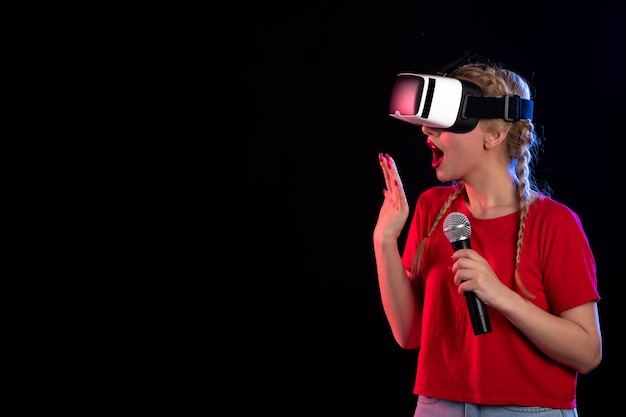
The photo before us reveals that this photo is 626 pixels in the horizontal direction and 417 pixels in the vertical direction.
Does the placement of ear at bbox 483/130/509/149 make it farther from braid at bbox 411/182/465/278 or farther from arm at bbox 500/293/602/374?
arm at bbox 500/293/602/374

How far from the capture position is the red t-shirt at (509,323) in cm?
157

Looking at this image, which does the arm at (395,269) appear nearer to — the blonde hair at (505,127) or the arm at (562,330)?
the blonde hair at (505,127)

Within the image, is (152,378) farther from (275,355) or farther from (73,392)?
(275,355)

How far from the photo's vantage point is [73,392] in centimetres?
275

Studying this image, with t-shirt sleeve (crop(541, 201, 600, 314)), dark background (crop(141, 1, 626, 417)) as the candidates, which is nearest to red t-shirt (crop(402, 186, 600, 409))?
t-shirt sleeve (crop(541, 201, 600, 314))

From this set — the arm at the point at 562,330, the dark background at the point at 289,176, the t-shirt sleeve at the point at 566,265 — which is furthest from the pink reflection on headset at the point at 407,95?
the dark background at the point at 289,176

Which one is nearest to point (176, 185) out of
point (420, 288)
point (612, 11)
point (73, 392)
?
point (73, 392)

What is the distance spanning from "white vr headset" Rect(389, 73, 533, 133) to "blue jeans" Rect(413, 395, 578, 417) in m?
0.64

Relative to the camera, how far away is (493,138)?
177 centimetres

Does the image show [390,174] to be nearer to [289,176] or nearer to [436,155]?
[436,155]

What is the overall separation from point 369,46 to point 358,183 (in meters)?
0.54

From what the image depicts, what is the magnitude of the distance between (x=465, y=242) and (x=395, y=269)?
0.75 ft

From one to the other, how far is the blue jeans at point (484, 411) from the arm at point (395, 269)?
0.72 ft

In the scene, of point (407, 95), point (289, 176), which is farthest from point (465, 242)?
point (289, 176)
